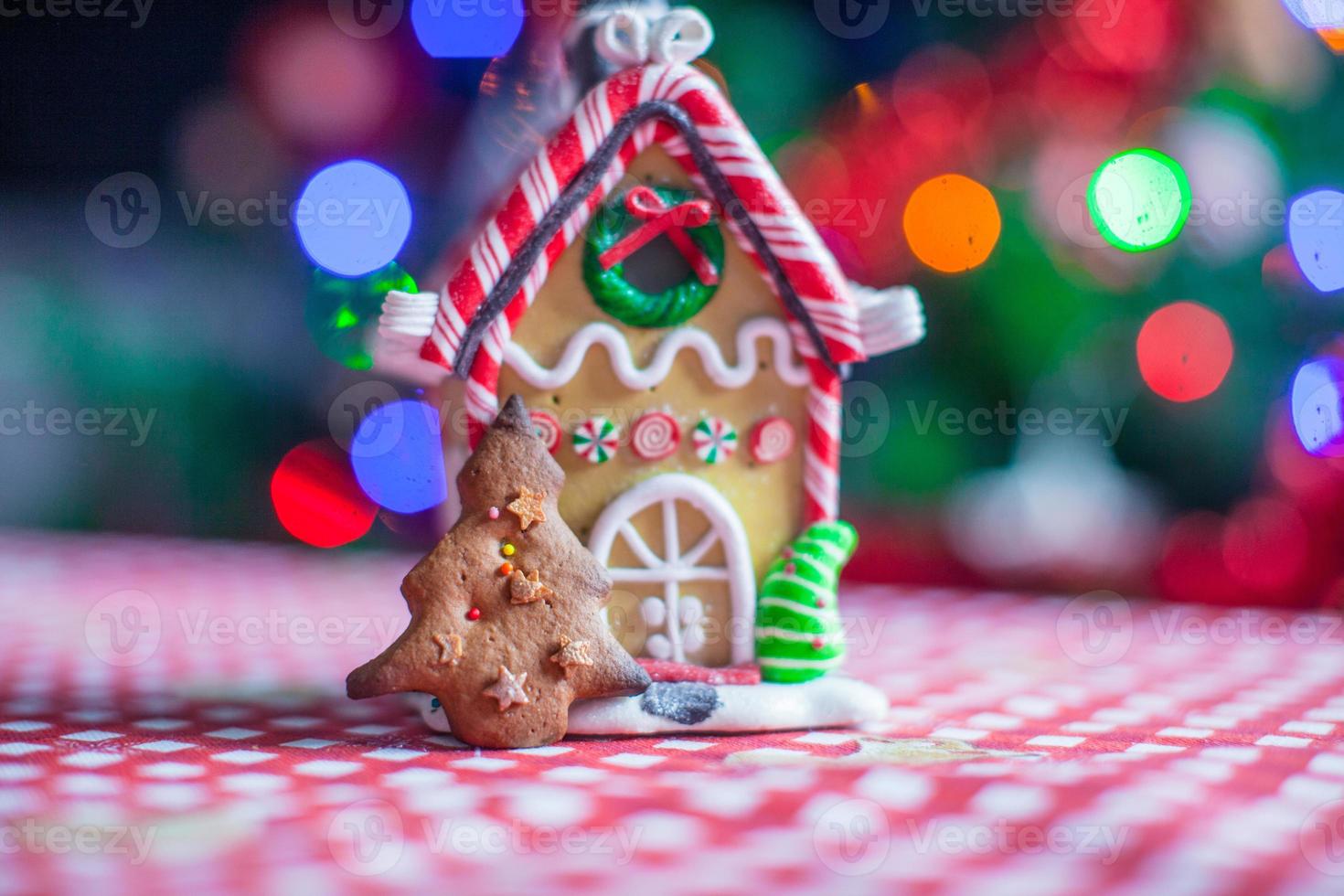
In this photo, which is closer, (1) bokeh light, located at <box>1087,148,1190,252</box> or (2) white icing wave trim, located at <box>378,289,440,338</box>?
(2) white icing wave trim, located at <box>378,289,440,338</box>

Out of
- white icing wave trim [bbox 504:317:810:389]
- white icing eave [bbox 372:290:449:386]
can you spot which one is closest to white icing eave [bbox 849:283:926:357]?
white icing wave trim [bbox 504:317:810:389]

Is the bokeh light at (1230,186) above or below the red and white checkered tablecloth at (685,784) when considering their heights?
above

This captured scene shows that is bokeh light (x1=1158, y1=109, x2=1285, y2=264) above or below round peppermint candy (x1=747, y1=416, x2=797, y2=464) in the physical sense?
above

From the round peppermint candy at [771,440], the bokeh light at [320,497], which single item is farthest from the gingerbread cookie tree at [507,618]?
the bokeh light at [320,497]

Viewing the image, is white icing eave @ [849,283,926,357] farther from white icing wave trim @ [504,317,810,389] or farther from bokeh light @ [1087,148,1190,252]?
bokeh light @ [1087,148,1190,252]

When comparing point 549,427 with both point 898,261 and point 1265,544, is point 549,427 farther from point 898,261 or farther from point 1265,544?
point 1265,544

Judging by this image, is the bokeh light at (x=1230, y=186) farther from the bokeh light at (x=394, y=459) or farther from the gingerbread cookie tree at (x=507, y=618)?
the bokeh light at (x=394, y=459)

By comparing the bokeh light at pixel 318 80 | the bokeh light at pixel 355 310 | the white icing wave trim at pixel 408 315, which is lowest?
Result: the white icing wave trim at pixel 408 315
